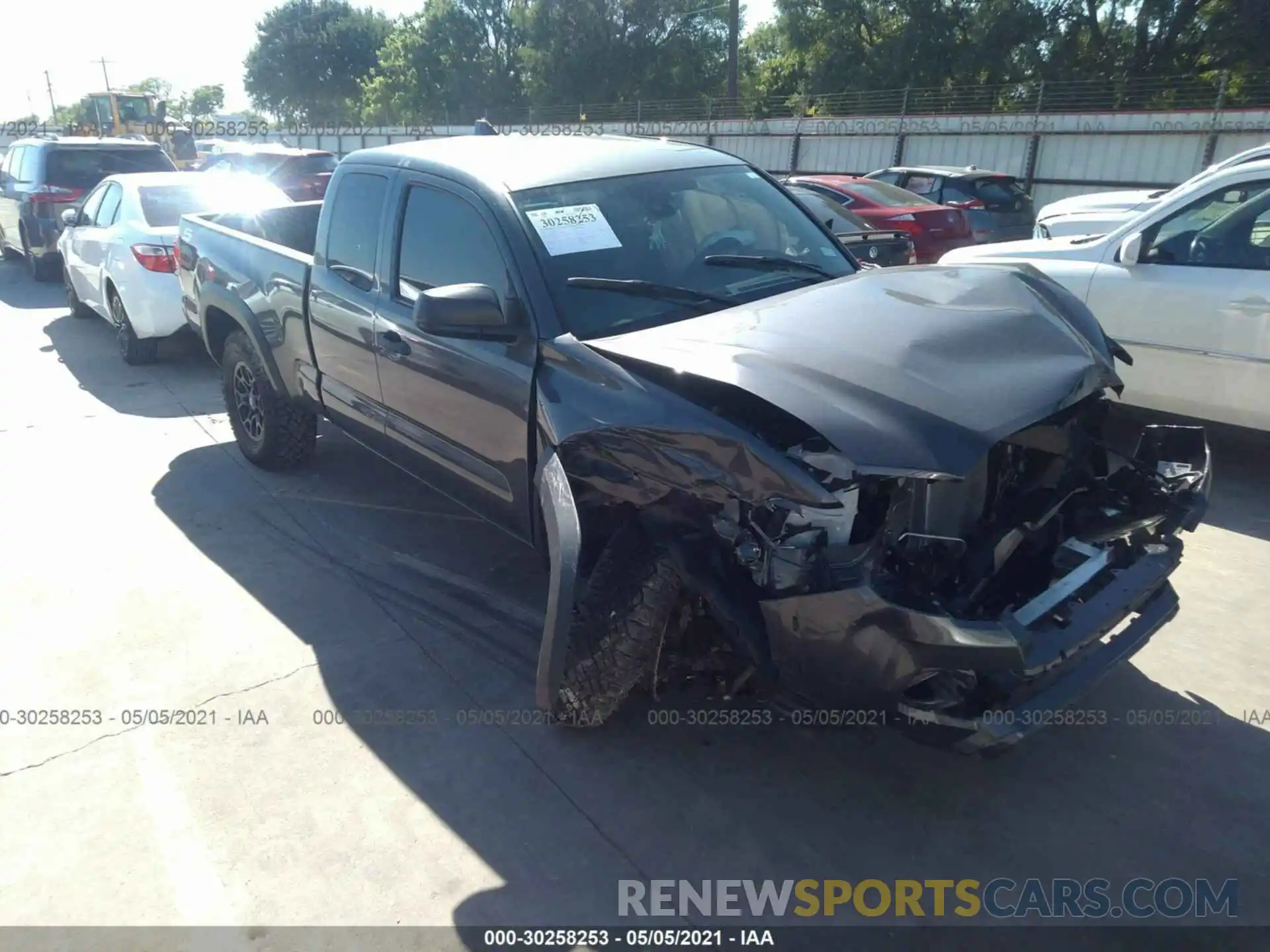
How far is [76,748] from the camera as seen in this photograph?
11.4 ft

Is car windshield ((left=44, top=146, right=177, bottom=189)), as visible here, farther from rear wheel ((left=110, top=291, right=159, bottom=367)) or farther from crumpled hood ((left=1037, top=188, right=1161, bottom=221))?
crumpled hood ((left=1037, top=188, right=1161, bottom=221))

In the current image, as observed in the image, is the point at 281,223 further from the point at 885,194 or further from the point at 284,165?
the point at 284,165

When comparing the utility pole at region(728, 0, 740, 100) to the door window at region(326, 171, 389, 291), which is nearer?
the door window at region(326, 171, 389, 291)

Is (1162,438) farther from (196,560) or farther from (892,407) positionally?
(196,560)

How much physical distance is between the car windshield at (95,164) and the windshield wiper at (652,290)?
1125 centimetres

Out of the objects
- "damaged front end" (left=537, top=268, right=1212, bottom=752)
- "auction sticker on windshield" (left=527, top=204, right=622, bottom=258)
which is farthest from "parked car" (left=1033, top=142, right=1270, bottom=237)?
"auction sticker on windshield" (left=527, top=204, right=622, bottom=258)

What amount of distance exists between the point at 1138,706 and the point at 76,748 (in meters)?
3.87

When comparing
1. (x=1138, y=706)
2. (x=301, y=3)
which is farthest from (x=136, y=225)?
(x=301, y=3)

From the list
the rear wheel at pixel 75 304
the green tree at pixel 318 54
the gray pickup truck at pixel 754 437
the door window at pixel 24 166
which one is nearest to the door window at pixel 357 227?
the gray pickup truck at pixel 754 437

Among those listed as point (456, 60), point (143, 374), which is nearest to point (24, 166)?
point (143, 374)

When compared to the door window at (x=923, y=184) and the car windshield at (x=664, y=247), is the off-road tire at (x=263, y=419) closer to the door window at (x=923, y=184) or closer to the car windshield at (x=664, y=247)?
the car windshield at (x=664, y=247)

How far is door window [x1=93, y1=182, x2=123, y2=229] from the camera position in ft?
29.7

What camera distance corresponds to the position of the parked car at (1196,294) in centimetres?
518

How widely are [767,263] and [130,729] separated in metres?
3.03
